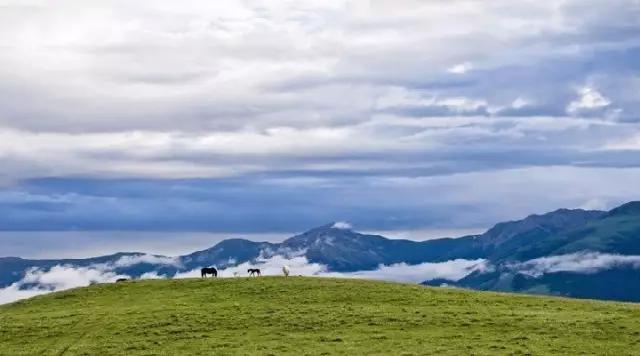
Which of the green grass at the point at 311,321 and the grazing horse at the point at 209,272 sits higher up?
the grazing horse at the point at 209,272

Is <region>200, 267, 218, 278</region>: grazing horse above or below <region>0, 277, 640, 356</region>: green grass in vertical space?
above

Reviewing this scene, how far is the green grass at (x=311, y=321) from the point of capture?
84.5 m

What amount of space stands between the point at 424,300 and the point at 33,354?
40.0 metres

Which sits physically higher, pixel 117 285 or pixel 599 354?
pixel 117 285

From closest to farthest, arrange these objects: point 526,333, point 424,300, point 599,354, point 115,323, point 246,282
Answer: point 599,354
point 526,333
point 115,323
point 424,300
point 246,282

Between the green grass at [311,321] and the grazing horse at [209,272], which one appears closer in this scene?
the green grass at [311,321]

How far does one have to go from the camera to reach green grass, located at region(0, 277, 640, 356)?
84.5 metres

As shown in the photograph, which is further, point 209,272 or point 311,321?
point 209,272

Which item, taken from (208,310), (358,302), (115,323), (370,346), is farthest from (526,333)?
(115,323)

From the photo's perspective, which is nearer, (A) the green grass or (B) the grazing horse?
(A) the green grass

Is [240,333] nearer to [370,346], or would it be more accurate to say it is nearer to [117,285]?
[370,346]

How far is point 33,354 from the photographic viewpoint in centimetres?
8844

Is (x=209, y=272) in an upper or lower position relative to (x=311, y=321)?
upper

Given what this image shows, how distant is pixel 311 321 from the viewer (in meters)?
92.9
